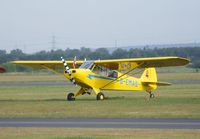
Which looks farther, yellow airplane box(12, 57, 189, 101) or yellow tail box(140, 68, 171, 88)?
yellow tail box(140, 68, 171, 88)

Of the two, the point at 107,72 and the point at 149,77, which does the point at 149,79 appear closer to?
the point at 149,77

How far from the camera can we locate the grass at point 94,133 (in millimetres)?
15875

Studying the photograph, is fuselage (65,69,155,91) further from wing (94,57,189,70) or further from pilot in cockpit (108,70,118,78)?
wing (94,57,189,70)

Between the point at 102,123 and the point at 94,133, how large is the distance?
2.54m

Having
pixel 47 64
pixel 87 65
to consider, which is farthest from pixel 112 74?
pixel 47 64

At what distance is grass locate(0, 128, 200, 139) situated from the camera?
15875 millimetres

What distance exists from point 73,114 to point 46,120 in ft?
6.76

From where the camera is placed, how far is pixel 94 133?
16.7 metres

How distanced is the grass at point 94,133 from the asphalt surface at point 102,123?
1.03 m

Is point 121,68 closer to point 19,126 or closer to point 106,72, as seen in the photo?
point 106,72

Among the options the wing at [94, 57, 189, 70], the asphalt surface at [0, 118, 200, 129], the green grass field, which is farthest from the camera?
the wing at [94, 57, 189, 70]

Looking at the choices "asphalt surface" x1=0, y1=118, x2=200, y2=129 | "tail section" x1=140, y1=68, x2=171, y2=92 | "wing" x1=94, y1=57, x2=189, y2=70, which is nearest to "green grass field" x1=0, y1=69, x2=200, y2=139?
"asphalt surface" x1=0, y1=118, x2=200, y2=129

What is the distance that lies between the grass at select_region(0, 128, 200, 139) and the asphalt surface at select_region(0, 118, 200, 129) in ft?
3.37

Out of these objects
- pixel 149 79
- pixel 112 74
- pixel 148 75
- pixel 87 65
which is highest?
pixel 87 65
